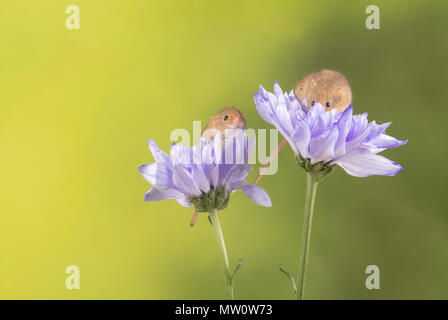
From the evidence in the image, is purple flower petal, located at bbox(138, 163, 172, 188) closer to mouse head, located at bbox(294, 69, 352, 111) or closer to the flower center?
the flower center

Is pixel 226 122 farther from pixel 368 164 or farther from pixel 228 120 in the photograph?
pixel 368 164

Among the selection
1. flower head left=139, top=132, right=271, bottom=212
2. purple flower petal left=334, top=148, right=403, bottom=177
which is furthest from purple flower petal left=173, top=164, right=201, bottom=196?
purple flower petal left=334, top=148, right=403, bottom=177

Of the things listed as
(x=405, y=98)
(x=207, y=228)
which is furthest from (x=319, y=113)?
(x=405, y=98)

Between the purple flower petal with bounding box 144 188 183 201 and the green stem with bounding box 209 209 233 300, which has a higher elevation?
the purple flower petal with bounding box 144 188 183 201

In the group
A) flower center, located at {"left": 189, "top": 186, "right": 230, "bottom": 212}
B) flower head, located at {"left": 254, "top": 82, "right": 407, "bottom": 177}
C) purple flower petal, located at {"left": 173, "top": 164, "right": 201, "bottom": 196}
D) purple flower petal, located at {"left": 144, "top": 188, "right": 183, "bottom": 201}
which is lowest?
flower center, located at {"left": 189, "top": 186, "right": 230, "bottom": 212}

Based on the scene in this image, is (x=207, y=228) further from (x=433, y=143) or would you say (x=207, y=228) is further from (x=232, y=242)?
(x=433, y=143)

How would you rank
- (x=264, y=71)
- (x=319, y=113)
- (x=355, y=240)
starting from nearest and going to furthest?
(x=319, y=113) < (x=355, y=240) < (x=264, y=71)

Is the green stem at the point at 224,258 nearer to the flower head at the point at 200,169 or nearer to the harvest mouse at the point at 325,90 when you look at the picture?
the flower head at the point at 200,169
